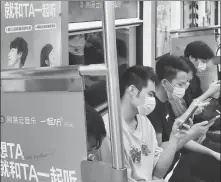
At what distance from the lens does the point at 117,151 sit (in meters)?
1.07

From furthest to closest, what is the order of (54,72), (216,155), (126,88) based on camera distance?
(216,155)
(126,88)
(54,72)

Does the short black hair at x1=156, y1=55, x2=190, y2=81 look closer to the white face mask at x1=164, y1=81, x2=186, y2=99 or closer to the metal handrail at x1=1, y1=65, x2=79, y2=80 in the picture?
the white face mask at x1=164, y1=81, x2=186, y2=99

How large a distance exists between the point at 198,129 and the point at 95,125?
438 millimetres

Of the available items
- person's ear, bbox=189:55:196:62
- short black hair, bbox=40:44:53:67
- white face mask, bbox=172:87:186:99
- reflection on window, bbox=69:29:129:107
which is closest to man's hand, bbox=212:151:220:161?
white face mask, bbox=172:87:186:99

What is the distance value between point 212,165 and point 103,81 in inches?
22.7

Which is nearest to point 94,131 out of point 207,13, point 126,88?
point 126,88

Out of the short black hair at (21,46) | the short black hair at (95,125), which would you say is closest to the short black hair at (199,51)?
the short black hair at (95,125)

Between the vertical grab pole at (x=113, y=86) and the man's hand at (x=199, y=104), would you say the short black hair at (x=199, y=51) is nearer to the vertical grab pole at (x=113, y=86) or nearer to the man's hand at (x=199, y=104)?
the man's hand at (x=199, y=104)

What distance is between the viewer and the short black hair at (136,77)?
1342mm

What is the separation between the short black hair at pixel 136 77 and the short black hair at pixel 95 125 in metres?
0.14

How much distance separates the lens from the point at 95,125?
4.11ft

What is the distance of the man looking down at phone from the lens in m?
1.40

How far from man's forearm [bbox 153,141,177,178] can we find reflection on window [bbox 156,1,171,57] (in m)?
0.37

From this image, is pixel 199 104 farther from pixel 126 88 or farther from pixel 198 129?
pixel 126 88
